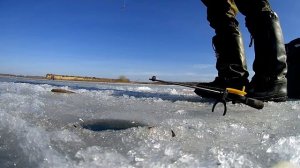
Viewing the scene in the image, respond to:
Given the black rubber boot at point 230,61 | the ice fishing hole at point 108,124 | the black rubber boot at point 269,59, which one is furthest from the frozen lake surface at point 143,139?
the black rubber boot at point 230,61

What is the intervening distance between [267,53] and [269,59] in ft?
0.20

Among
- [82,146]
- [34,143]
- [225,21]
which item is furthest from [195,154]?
[225,21]

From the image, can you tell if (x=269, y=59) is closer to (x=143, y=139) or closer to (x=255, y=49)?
(x=255, y=49)

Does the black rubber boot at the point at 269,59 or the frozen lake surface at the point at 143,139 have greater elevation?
the black rubber boot at the point at 269,59

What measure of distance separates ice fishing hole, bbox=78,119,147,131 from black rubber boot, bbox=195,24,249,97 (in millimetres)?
1262

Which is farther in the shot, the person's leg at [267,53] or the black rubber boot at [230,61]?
the black rubber boot at [230,61]

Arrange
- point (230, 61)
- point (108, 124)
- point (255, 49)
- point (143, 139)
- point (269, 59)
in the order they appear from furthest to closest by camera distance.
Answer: point (230, 61), point (255, 49), point (269, 59), point (108, 124), point (143, 139)

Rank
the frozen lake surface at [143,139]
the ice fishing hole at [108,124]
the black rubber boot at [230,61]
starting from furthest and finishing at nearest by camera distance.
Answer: the black rubber boot at [230,61] → the ice fishing hole at [108,124] → the frozen lake surface at [143,139]

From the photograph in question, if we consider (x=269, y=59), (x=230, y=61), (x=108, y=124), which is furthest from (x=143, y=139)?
(x=230, y=61)

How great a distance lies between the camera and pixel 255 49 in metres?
2.90

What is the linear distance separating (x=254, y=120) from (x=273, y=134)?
38cm

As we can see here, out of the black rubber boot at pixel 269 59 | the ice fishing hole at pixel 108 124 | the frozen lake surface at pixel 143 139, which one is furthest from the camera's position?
the black rubber boot at pixel 269 59

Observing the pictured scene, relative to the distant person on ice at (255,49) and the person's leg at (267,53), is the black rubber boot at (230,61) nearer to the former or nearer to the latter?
the distant person on ice at (255,49)

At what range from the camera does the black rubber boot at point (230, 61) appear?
2957mm
